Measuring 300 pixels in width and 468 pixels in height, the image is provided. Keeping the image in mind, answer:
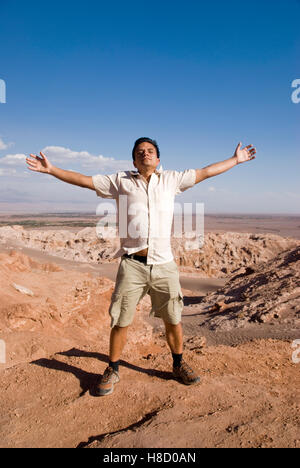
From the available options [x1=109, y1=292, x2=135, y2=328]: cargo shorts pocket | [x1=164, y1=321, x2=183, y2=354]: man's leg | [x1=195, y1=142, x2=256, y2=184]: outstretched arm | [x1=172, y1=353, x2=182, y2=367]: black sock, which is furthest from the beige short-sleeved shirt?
[x1=172, y1=353, x2=182, y2=367]: black sock

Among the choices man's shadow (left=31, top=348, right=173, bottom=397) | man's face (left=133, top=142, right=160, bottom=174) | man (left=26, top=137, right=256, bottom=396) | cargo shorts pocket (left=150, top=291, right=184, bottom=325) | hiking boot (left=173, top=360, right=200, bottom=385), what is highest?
man's face (left=133, top=142, right=160, bottom=174)

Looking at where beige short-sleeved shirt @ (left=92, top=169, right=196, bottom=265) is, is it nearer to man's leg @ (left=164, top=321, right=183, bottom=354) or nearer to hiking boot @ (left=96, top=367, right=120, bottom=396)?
man's leg @ (left=164, top=321, right=183, bottom=354)

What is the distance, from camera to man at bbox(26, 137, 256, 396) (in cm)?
258

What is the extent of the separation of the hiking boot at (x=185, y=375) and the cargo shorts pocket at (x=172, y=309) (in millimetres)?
436

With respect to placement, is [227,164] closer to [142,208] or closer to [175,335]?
[142,208]

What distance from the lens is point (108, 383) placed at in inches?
104

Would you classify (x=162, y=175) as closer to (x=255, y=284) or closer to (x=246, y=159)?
(x=246, y=159)

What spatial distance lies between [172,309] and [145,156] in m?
1.39

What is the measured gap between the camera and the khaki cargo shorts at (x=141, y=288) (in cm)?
263

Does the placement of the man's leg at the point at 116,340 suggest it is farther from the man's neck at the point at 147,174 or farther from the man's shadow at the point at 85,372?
the man's neck at the point at 147,174

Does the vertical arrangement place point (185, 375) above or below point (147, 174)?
below

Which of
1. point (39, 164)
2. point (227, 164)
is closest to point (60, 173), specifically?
point (39, 164)

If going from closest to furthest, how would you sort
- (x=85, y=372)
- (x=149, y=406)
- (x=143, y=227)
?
1. (x=149, y=406)
2. (x=143, y=227)
3. (x=85, y=372)
